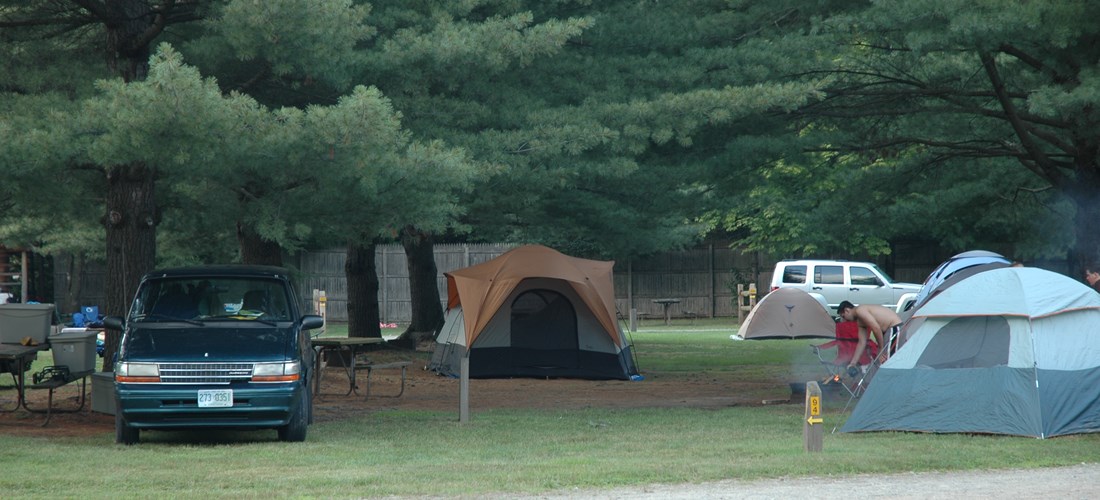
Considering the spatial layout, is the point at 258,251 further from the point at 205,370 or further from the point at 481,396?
the point at 205,370

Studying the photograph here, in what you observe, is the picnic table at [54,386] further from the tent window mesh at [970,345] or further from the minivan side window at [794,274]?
the minivan side window at [794,274]

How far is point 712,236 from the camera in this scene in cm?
4116

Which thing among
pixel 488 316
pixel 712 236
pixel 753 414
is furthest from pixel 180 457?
pixel 712 236

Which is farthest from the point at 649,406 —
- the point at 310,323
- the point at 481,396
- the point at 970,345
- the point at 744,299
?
the point at 744,299

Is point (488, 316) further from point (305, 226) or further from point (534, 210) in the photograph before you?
point (305, 226)

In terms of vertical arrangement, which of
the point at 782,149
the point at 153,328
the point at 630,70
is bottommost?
the point at 153,328

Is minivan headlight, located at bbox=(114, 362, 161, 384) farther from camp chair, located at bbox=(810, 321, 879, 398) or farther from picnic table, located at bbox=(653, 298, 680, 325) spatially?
picnic table, located at bbox=(653, 298, 680, 325)

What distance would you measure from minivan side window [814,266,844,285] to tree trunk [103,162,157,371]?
22.0 m

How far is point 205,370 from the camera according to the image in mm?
11273

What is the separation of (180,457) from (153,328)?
1534 mm

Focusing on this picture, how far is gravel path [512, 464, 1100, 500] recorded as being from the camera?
869 centimetres

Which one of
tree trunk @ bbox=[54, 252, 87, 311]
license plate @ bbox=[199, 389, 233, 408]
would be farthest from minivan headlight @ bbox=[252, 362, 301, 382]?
tree trunk @ bbox=[54, 252, 87, 311]

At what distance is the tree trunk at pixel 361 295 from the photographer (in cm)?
2466

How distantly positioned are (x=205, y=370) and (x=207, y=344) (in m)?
0.32
